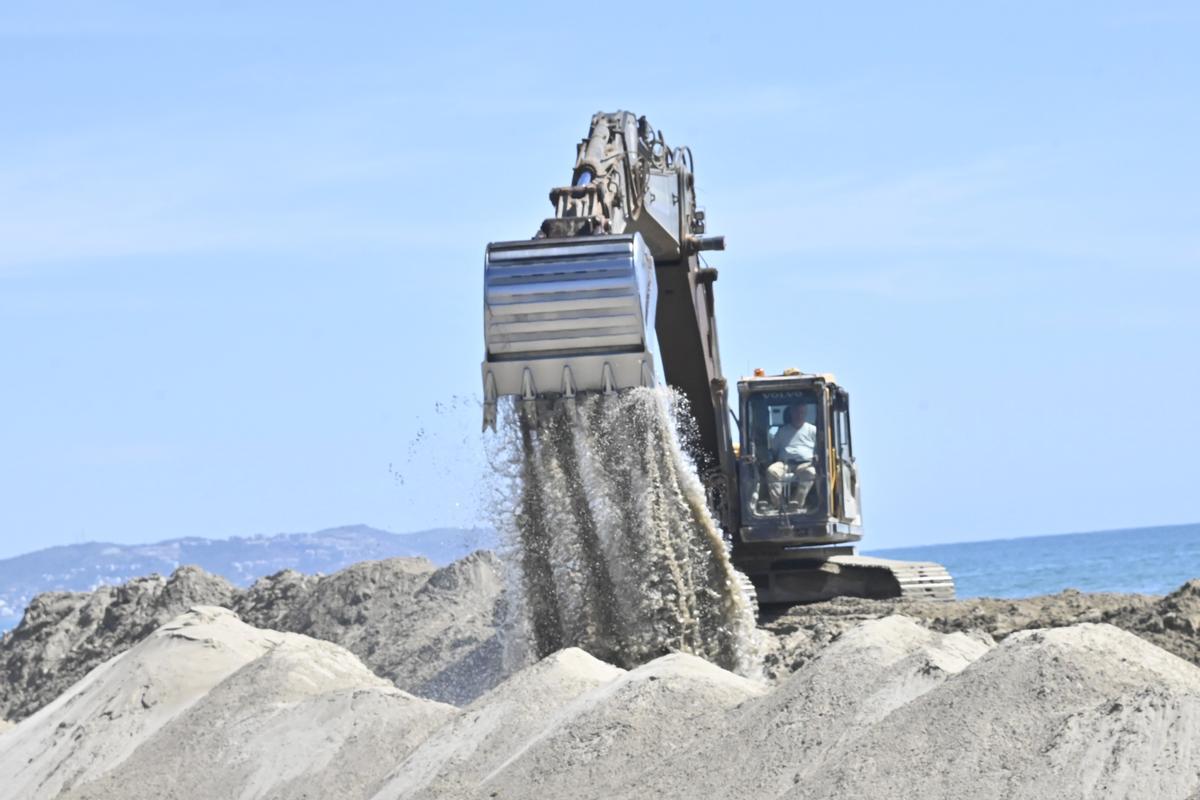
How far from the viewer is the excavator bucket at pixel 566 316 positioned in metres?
12.5

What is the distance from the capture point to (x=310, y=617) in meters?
22.5

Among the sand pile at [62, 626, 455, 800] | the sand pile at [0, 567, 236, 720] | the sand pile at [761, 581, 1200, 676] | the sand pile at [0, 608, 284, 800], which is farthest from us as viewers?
the sand pile at [0, 567, 236, 720]

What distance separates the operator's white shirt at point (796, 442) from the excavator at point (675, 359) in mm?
12

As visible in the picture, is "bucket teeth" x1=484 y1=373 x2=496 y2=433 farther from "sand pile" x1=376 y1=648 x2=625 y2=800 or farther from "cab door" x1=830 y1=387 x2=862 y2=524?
"cab door" x1=830 y1=387 x2=862 y2=524

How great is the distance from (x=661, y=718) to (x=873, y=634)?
121cm

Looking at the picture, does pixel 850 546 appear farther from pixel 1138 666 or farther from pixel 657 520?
pixel 1138 666

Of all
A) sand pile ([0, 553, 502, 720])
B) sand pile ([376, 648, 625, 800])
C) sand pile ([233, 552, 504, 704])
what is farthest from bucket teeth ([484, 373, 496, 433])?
sand pile ([0, 553, 502, 720])

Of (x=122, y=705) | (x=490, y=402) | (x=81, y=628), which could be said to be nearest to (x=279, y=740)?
(x=122, y=705)

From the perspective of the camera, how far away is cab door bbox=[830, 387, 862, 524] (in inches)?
667

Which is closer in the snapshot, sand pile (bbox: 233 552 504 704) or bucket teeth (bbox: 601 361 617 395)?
bucket teeth (bbox: 601 361 617 395)

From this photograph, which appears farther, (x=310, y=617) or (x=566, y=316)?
(x=310, y=617)

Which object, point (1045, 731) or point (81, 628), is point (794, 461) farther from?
point (81, 628)

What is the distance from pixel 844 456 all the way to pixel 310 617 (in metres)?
7.80

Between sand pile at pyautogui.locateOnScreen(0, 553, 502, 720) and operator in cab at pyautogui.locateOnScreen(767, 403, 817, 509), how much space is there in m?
3.10
